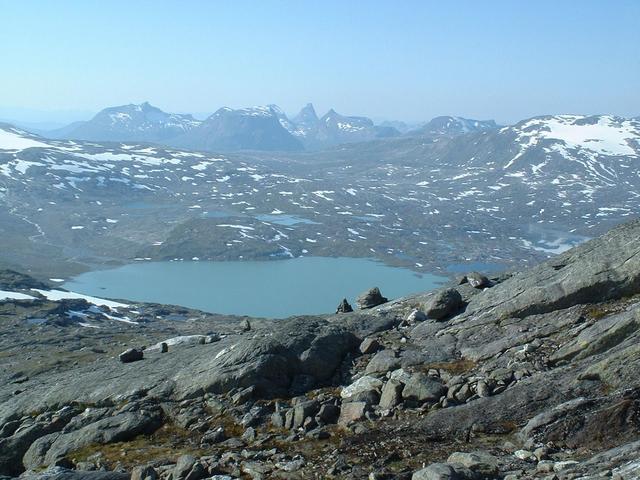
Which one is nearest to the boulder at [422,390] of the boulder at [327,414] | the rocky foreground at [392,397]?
the rocky foreground at [392,397]

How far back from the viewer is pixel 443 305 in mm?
28219

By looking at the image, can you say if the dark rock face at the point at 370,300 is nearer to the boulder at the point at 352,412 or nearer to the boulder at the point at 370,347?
the boulder at the point at 370,347

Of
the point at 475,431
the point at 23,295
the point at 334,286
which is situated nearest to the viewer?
the point at 475,431

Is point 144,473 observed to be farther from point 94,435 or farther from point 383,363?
point 383,363

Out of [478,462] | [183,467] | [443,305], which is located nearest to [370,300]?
[443,305]

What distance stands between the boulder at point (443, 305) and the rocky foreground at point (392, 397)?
0.25 ft

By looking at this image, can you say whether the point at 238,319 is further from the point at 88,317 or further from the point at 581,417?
the point at 581,417

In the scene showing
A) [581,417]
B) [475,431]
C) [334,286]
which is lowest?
[334,286]

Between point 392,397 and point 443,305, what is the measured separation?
8897 mm

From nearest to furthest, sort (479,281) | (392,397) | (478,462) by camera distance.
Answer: (478,462) → (392,397) → (479,281)

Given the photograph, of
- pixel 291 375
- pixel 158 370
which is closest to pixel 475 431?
pixel 291 375

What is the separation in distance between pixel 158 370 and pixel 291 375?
6.93m

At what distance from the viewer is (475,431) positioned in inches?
695

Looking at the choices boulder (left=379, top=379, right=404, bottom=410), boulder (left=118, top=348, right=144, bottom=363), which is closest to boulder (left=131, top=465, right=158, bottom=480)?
boulder (left=379, top=379, right=404, bottom=410)
